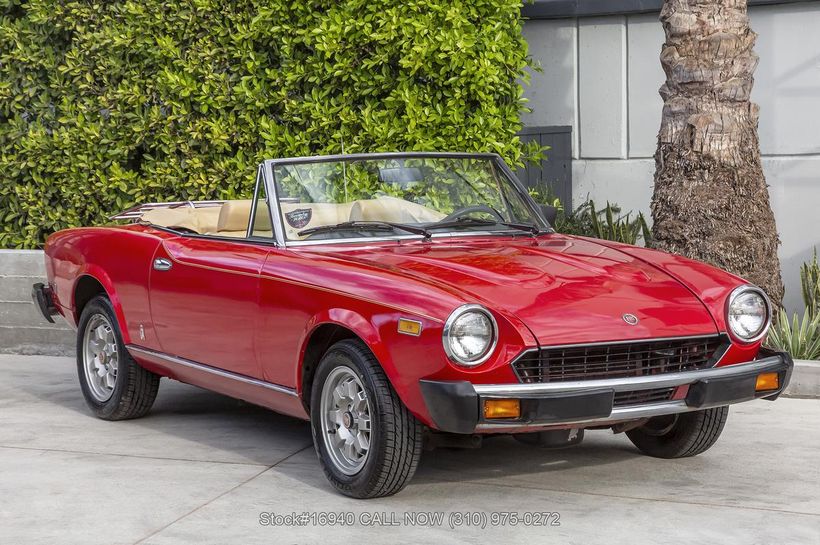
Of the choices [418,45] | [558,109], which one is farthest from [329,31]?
[558,109]

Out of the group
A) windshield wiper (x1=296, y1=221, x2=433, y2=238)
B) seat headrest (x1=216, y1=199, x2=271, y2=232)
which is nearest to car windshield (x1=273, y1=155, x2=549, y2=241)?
windshield wiper (x1=296, y1=221, x2=433, y2=238)

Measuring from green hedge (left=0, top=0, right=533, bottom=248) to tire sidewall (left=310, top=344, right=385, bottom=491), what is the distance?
4.14 m

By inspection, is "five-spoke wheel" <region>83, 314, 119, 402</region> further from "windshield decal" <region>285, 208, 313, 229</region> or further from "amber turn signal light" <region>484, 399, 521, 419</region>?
"amber turn signal light" <region>484, 399, 521, 419</region>

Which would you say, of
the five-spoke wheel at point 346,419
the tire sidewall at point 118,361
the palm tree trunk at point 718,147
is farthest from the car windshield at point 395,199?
the palm tree trunk at point 718,147

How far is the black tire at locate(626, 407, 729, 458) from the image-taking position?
621cm

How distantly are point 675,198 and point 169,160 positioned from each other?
419 cm

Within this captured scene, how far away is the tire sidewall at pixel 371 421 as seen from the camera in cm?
539

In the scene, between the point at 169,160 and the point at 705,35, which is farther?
the point at 169,160

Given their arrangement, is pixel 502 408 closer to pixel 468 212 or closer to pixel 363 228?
pixel 363 228

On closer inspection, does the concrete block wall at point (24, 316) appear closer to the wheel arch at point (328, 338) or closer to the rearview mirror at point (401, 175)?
the rearview mirror at point (401, 175)

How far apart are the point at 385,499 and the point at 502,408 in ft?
2.82

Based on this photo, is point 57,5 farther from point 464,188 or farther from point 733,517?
point 733,517

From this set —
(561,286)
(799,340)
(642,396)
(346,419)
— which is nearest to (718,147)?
(799,340)

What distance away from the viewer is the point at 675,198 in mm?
8555
